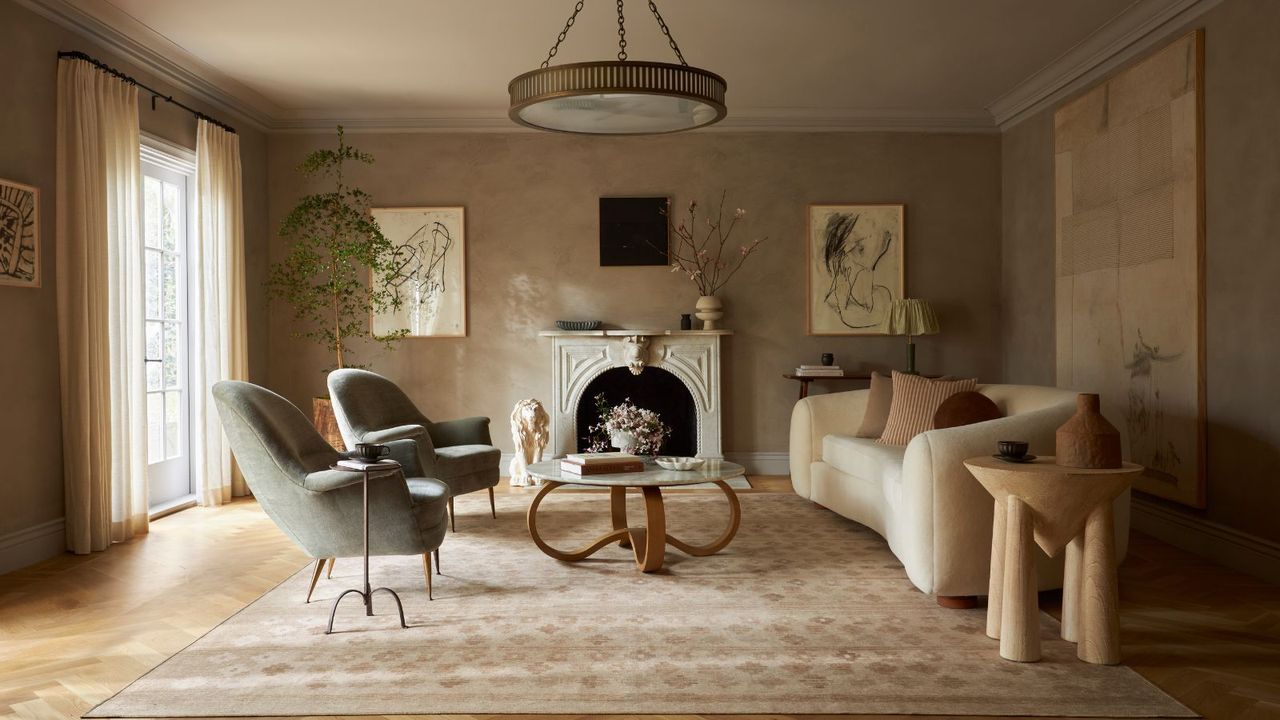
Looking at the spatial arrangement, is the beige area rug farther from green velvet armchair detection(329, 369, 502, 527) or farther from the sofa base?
green velvet armchair detection(329, 369, 502, 527)

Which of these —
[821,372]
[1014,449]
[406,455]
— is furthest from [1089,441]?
[821,372]

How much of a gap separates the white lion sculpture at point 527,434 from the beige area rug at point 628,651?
2.16 metres

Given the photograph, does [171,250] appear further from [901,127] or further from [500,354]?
[901,127]

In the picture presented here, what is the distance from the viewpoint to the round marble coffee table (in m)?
3.85

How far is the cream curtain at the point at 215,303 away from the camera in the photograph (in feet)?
18.4

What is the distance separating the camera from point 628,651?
113 inches

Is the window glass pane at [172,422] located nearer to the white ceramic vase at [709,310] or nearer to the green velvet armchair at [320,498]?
the green velvet armchair at [320,498]

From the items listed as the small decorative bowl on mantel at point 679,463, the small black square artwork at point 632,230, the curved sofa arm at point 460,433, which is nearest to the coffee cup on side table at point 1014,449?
the small decorative bowl on mantel at point 679,463

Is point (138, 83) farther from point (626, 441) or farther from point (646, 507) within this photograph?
point (646, 507)

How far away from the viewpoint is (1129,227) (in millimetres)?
4906

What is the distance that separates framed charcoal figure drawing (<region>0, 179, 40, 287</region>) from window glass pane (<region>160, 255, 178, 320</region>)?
4.25ft

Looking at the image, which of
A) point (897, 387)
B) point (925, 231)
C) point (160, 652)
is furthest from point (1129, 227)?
point (160, 652)

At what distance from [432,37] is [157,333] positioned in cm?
252

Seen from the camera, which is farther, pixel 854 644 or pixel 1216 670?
pixel 854 644
